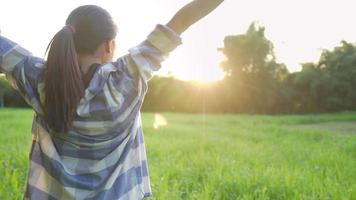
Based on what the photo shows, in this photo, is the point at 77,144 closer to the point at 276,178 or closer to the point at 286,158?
the point at 276,178

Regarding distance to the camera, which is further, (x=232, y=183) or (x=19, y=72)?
(x=232, y=183)

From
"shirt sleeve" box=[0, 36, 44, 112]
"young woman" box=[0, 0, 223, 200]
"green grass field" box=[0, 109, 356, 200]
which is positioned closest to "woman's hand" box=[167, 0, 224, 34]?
"young woman" box=[0, 0, 223, 200]

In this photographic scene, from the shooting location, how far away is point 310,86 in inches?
1118

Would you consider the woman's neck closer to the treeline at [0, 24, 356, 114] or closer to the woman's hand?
the woman's hand

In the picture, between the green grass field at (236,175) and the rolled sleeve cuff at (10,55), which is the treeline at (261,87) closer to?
the green grass field at (236,175)

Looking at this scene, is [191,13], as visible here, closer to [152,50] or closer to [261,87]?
[152,50]

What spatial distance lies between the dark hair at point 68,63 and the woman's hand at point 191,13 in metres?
0.21

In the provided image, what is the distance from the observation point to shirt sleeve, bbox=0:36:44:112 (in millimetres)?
1359

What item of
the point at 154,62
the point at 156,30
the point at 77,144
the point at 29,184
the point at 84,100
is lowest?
the point at 29,184

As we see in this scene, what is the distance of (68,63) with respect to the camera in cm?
130

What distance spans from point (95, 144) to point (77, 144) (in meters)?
0.06

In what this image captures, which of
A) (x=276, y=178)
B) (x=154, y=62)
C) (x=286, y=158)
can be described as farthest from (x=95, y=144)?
(x=286, y=158)

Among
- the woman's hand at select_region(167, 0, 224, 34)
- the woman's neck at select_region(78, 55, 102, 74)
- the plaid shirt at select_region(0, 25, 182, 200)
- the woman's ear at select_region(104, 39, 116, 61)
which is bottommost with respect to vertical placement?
the plaid shirt at select_region(0, 25, 182, 200)

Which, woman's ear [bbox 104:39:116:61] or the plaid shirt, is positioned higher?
woman's ear [bbox 104:39:116:61]
